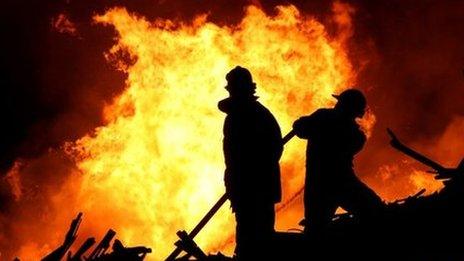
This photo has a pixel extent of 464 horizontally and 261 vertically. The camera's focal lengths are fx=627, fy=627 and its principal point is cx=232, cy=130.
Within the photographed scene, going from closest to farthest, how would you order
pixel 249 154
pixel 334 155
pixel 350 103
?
pixel 249 154
pixel 334 155
pixel 350 103

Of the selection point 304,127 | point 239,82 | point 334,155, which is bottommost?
point 334,155

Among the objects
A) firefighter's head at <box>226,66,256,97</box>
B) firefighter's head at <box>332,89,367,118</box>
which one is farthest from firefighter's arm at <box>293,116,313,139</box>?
firefighter's head at <box>226,66,256,97</box>

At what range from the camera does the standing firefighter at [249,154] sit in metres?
7.11

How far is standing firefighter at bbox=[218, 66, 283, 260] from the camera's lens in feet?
23.3

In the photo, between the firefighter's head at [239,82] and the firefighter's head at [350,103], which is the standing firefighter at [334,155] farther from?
the firefighter's head at [239,82]

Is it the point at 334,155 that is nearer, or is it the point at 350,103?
the point at 334,155

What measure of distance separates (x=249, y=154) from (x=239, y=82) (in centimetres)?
86

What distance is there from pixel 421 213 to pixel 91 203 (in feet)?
96.7

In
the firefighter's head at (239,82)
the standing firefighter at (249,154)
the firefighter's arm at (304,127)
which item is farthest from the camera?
the firefighter's arm at (304,127)

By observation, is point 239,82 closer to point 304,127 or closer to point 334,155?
point 304,127

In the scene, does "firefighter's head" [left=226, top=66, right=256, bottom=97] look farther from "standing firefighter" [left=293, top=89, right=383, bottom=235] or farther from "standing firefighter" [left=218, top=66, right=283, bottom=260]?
"standing firefighter" [left=293, top=89, right=383, bottom=235]

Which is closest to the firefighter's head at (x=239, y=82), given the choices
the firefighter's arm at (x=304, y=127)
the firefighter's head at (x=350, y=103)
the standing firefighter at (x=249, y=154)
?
the standing firefighter at (x=249, y=154)

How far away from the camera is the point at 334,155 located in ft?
24.9

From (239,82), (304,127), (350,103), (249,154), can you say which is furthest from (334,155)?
(239,82)
